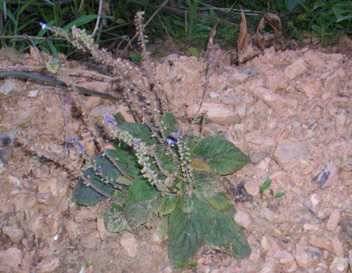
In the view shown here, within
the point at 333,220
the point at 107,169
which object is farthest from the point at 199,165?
the point at 333,220

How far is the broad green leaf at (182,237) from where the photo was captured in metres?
1.93

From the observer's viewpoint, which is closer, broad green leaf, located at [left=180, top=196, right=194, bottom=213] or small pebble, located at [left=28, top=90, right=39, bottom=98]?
broad green leaf, located at [left=180, top=196, right=194, bottom=213]

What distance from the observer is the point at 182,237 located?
1952 millimetres

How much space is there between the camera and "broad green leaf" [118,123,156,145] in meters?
2.17

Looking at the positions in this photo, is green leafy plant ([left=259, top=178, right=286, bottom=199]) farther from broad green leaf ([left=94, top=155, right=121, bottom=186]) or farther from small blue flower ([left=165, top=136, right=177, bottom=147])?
broad green leaf ([left=94, top=155, right=121, bottom=186])

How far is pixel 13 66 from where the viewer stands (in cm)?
251

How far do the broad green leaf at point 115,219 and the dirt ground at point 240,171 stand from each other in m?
0.03

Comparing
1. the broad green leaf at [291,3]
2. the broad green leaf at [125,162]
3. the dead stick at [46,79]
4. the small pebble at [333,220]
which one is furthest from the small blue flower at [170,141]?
the broad green leaf at [291,3]

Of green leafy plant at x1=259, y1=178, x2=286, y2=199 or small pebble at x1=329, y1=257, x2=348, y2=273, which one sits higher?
green leafy plant at x1=259, y1=178, x2=286, y2=199


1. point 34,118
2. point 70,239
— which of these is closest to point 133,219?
point 70,239

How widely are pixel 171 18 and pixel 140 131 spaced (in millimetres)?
976

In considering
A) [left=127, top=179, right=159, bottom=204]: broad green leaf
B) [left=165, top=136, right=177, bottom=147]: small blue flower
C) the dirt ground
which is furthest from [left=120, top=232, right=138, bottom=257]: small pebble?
[left=165, top=136, right=177, bottom=147]: small blue flower

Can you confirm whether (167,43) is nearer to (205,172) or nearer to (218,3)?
(218,3)

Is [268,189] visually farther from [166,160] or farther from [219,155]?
[166,160]
